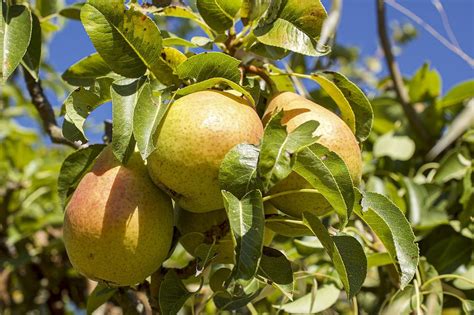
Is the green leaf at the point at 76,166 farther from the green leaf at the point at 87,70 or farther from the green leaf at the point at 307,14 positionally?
the green leaf at the point at 307,14

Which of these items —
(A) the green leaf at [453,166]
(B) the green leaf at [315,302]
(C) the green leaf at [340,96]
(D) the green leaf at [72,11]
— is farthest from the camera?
(A) the green leaf at [453,166]

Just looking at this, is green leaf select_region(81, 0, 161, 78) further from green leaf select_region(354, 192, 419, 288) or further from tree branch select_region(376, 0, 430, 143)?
tree branch select_region(376, 0, 430, 143)

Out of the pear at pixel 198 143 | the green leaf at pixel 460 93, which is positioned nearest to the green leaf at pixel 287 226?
the pear at pixel 198 143

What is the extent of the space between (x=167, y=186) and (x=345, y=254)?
30 centimetres

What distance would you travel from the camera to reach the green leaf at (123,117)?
1.06 m

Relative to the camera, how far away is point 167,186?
1.08 m

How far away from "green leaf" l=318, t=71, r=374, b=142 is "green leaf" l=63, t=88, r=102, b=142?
1.34 feet

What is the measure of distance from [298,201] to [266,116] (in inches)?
7.5

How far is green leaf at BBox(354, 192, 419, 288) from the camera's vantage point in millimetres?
1068

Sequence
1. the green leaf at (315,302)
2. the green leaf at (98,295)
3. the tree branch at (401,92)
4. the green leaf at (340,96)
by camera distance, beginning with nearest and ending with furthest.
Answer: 1. the green leaf at (340,96)
2. the green leaf at (98,295)
3. the green leaf at (315,302)
4. the tree branch at (401,92)

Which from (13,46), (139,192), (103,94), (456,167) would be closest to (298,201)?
(139,192)

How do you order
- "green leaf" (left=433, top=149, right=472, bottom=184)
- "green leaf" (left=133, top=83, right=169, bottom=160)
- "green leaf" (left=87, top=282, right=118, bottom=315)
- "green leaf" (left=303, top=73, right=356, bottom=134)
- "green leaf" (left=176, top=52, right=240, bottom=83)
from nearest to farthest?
"green leaf" (left=133, top=83, right=169, bottom=160) → "green leaf" (left=176, top=52, right=240, bottom=83) → "green leaf" (left=303, top=73, right=356, bottom=134) → "green leaf" (left=87, top=282, right=118, bottom=315) → "green leaf" (left=433, top=149, right=472, bottom=184)

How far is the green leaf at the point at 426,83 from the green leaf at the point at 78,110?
4.67 feet

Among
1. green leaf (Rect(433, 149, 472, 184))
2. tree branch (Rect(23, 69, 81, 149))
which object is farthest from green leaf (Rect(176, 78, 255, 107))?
green leaf (Rect(433, 149, 472, 184))
